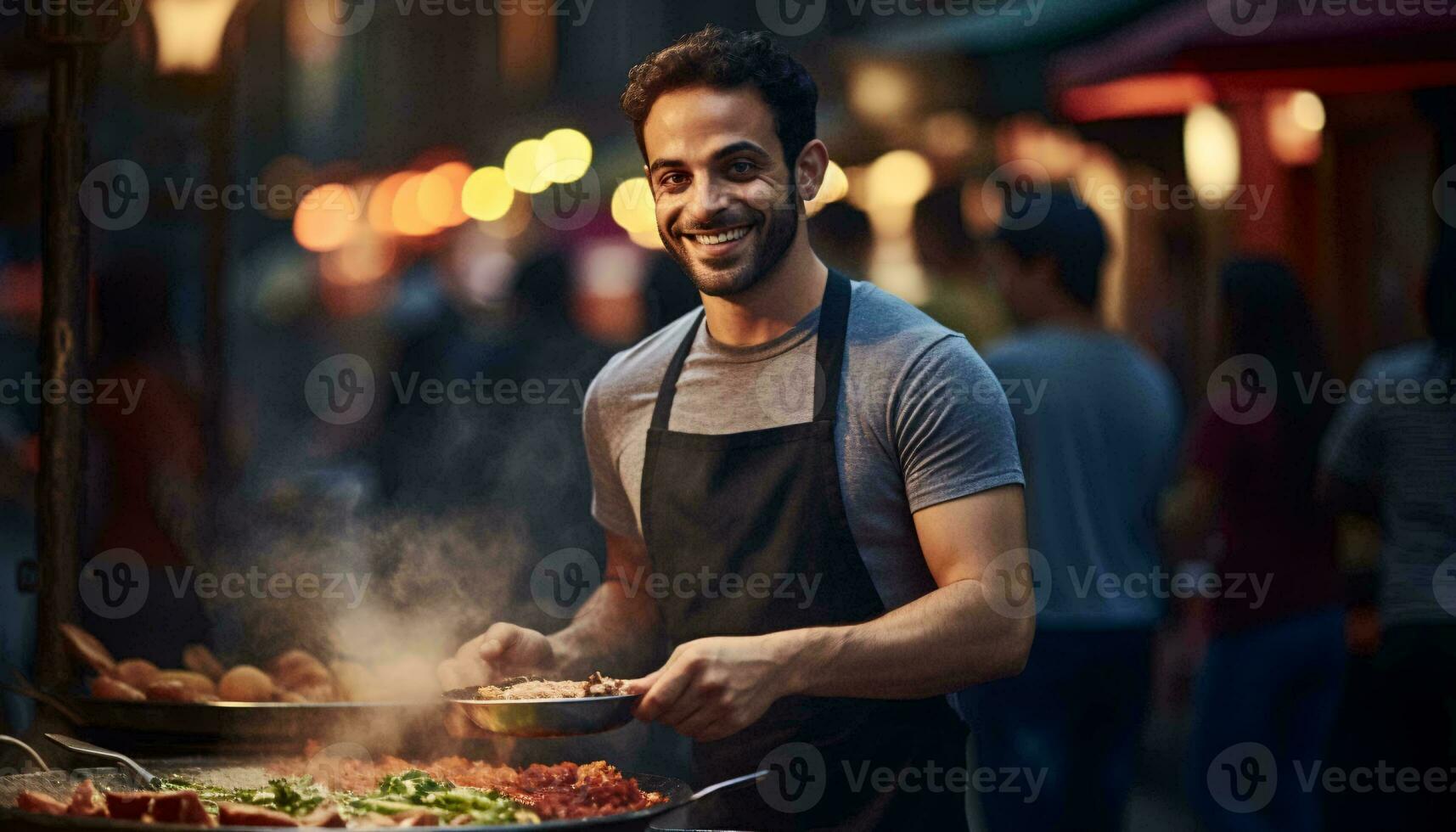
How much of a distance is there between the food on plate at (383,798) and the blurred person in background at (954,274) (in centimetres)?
263

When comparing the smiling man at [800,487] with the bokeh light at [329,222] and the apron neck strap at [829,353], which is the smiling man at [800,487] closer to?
the apron neck strap at [829,353]

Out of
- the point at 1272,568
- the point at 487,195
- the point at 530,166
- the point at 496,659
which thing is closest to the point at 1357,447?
the point at 1272,568

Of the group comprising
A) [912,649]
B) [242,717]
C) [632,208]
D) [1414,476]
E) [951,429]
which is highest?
[632,208]

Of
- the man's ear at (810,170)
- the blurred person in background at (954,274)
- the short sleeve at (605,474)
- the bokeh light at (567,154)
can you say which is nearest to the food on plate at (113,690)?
the short sleeve at (605,474)

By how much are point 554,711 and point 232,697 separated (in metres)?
1.07

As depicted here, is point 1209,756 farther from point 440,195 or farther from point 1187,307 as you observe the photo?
point 440,195

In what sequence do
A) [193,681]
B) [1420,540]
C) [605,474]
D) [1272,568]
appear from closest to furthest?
[193,681]
[605,474]
[1420,540]
[1272,568]

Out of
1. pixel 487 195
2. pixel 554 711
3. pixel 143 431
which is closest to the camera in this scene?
pixel 554 711

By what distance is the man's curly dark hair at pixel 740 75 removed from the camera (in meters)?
2.65

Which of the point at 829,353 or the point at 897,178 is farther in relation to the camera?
the point at 897,178

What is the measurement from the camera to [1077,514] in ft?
12.8

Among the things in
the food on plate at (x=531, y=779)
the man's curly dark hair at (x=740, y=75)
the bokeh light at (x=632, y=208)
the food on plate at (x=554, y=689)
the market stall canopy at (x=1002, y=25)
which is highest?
the market stall canopy at (x=1002, y=25)

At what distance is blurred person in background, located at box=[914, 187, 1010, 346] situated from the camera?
5016 mm

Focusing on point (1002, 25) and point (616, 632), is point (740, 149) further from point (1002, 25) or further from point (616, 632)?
point (1002, 25)
